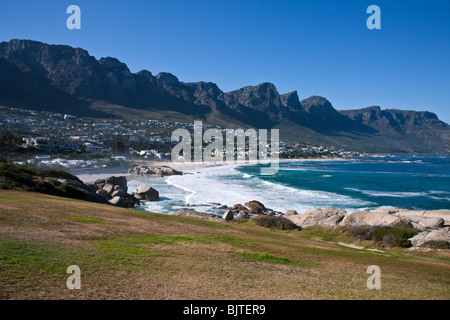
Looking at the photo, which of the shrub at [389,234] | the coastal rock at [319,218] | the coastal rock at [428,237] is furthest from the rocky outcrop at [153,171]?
the coastal rock at [428,237]

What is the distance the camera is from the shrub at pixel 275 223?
25.6 metres

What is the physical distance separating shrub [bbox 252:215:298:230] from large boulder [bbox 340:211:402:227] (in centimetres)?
421

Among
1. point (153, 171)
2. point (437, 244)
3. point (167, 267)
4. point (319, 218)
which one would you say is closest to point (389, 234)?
point (437, 244)

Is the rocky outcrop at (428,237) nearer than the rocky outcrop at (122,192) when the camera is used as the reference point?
Yes

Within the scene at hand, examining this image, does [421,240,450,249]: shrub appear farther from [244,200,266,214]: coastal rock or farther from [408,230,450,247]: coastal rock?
[244,200,266,214]: coastal rock

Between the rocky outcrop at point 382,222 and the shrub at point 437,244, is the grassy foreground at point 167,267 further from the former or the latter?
the rocky outcrop at point 382,222

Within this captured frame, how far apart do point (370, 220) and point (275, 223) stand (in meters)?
7.55

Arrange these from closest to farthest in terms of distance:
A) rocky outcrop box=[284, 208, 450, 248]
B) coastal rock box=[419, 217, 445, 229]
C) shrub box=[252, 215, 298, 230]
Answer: rocky outcrop box=[284, 208, 450, 248], coastal rock box=[419, 217, 445, 229], shrub box=[252, 215, 298, 230]

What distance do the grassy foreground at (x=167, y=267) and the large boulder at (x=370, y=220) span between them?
988 cm

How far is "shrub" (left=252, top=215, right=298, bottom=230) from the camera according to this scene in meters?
25.6

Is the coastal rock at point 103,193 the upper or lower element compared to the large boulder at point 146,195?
upper

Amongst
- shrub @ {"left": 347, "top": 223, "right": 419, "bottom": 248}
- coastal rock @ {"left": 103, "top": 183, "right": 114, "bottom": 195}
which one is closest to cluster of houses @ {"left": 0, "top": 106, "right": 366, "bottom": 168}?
coastal rock @ {"left": 103, "top": 183, "right": 114, "bottom": 195}
